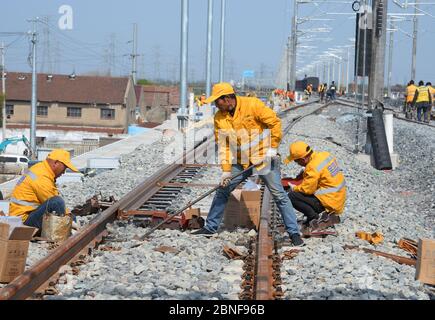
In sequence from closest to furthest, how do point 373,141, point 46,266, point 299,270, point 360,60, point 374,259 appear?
1. point 46,266
2. point 299,270
3. point 374,259
4. point 373,141
5. point 360,60

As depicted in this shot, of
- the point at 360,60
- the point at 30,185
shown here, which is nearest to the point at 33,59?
the point at 360,60

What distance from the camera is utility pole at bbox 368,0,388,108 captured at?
2073cm

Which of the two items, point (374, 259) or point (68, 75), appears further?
point (68, 75)

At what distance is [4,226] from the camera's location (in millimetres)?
7289

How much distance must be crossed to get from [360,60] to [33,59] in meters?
34.0

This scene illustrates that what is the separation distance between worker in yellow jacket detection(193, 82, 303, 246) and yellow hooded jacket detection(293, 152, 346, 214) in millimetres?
575

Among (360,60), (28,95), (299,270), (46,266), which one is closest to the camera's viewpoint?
(46,266)

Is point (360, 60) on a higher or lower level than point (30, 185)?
higher

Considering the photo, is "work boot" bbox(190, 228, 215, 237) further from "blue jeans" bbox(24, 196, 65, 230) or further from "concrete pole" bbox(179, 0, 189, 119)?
"concrete pole" bbox(179, 0, 189, 119)

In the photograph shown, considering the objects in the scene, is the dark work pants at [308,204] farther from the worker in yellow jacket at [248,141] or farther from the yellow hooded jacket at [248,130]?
the yellow hooded jacket at [248,130]

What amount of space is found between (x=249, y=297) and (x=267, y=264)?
0.88 metres

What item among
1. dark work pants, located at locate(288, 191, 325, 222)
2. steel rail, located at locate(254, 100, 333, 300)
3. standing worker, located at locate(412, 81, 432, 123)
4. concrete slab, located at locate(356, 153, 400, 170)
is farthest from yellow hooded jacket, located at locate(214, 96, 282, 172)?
standing worker, located at locate(412, 81, 432, 123)
